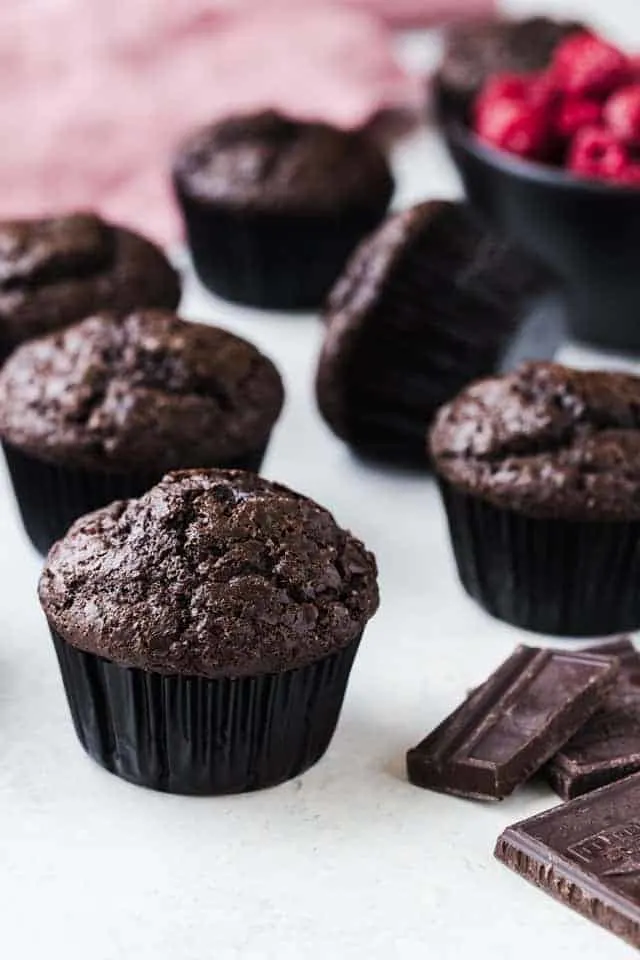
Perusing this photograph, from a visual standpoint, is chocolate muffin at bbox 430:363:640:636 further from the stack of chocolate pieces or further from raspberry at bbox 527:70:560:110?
raspberry at bbox 527:70:560:110

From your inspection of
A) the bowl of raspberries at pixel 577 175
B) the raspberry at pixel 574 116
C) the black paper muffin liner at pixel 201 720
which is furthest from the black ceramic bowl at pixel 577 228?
the black paper muffin liner at pixel 201 720

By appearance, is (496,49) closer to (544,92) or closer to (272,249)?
(544,92)

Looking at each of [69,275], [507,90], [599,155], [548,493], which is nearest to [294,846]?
[548,493]

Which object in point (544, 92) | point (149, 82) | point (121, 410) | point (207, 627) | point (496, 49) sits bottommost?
point (149, 82)

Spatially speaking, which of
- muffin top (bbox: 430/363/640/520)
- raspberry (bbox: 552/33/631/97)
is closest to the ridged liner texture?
muffin top (bbox: 430/363/640/520)

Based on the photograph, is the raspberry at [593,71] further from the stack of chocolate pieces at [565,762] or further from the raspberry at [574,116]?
the stack of chocolate pieces at [565,762]

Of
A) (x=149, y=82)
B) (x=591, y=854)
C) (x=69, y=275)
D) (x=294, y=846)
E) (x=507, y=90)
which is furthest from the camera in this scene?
(x=149, y=82)
